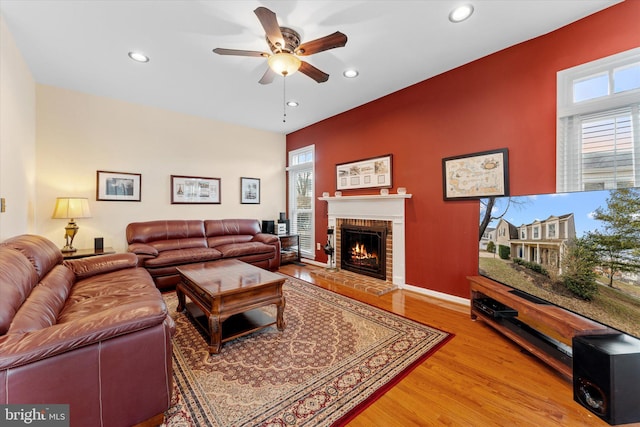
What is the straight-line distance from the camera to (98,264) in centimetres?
266

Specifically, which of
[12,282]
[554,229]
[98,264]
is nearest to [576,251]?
[554,229]

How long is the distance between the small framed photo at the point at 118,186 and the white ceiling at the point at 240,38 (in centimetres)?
122

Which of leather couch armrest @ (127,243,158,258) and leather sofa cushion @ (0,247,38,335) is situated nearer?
leather sofa cushion @ (0,247,38,335)

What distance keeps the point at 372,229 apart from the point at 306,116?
2.47 metres

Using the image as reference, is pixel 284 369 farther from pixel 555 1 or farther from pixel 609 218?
pixel 555 1

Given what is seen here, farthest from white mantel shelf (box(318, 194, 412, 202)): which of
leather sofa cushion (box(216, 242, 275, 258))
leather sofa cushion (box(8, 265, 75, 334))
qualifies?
leather sofa cushion (box(8, 265, 75, 334))

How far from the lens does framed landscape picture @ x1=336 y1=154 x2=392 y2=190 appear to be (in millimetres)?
3913

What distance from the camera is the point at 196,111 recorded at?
4.52 metres

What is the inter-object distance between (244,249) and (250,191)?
1656mm

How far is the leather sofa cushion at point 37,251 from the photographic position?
1.89 meters

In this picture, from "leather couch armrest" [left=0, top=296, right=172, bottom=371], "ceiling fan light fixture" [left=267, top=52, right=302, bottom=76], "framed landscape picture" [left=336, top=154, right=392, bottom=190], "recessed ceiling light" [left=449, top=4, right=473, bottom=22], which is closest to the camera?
"leather couch armrest" [left=0, top=296, right=172, bottom=371]

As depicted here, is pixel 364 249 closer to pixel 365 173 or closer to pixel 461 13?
pixel 365 173

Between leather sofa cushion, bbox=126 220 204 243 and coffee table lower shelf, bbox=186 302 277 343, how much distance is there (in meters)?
1.92

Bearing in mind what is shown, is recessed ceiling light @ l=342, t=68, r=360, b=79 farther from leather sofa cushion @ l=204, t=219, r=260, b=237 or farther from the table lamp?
the table lamp
